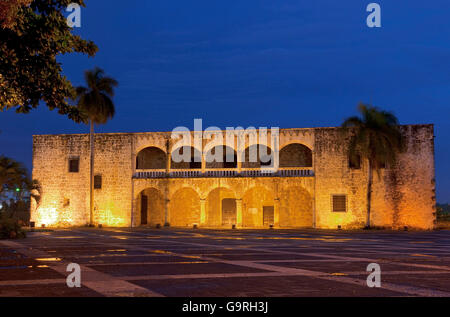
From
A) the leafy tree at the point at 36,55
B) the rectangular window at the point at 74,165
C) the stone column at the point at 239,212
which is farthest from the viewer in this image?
the rectangular window at the point at 74,165

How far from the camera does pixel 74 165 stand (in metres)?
38.5

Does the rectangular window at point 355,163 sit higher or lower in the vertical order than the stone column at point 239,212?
higher

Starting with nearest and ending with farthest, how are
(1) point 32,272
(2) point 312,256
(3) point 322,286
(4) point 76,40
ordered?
(3) point 322,286, (1) point 32,272, (4) point 76,40, (2) point 312,256

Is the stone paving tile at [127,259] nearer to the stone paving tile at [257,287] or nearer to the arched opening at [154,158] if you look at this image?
the stone paving tile at [257,287]

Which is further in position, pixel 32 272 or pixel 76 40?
pixel 76 40

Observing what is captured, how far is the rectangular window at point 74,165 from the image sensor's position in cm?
3841

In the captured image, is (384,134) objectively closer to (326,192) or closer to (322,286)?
(326,192)

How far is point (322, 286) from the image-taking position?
8000mm

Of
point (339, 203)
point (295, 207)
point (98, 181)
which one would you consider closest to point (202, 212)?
point (295, 207)

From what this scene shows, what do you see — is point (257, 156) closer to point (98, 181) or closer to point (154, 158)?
point (154, 158)

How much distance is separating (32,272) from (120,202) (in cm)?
2810

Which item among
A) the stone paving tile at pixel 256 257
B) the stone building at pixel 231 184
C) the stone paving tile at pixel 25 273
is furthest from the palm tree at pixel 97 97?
the stone paving tile at pixel 25 273

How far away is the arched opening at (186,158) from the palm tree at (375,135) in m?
12.1
